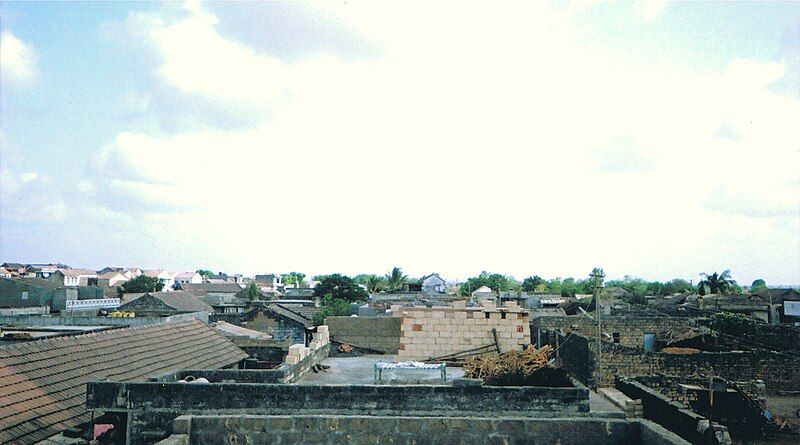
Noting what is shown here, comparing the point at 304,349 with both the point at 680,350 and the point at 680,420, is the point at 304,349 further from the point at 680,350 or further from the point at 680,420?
the point at 680,350

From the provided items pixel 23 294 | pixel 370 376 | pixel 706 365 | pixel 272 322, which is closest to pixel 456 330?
pixel 370 376

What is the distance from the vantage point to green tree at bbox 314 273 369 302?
69438 millimetres

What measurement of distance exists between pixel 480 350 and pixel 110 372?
892 centimetres

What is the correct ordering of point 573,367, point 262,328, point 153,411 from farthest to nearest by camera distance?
point 262,328 → point 573,367 → point 153,411

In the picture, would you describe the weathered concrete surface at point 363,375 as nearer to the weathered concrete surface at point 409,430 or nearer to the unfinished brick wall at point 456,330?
the unfinished brick wall at point 456,330

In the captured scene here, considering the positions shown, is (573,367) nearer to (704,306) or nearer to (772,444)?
(772,444)

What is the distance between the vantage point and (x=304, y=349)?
13289mm

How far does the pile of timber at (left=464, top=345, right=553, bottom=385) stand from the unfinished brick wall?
9.45 feet

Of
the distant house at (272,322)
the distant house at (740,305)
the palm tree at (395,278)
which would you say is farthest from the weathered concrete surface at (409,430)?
the palm tree at (395,278)

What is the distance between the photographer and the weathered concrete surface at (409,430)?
25.2ft

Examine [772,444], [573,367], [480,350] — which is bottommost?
[772,444]

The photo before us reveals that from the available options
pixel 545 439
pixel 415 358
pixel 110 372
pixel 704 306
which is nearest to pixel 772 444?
pixel 415 358

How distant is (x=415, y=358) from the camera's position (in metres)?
15.3

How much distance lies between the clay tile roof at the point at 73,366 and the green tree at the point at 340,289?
49.7 meters
